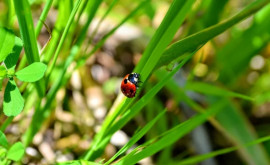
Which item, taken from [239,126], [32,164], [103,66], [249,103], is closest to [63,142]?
[32,164]

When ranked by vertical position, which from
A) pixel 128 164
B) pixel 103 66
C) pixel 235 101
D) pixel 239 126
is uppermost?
pixel 103 66

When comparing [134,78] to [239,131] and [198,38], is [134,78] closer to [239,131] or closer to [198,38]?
[198,38]

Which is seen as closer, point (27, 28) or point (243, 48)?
point (27, 28)

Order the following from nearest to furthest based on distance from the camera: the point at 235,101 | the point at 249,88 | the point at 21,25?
the point at 21,25 < the point at 235,101 < the point at 249,88

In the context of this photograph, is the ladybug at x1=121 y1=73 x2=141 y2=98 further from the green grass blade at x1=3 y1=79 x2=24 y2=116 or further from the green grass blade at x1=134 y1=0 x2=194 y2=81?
the green grass blade at x1=3 y1=79 x2=24 y2=116

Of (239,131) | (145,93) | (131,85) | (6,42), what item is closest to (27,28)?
(6,42)

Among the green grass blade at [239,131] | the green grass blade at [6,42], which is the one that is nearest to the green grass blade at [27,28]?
the green grass blade at [6,42]

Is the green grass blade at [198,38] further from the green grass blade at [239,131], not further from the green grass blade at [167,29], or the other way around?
the green grass blade at [239,131]

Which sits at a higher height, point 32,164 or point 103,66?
point 103,66

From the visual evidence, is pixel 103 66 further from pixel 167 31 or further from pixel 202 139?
pixel 167 31
